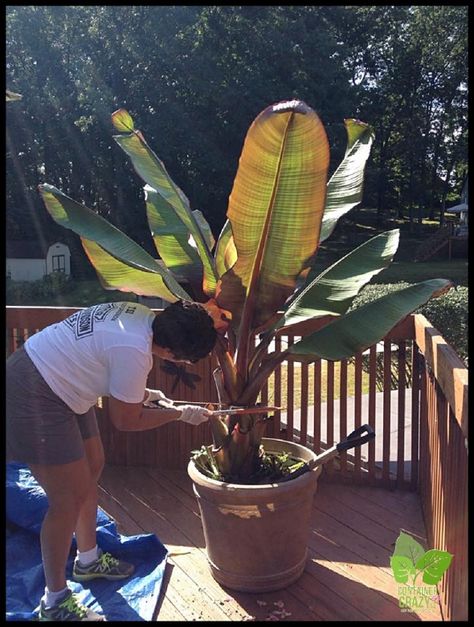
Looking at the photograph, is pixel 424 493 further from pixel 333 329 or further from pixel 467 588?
pixel 467 588

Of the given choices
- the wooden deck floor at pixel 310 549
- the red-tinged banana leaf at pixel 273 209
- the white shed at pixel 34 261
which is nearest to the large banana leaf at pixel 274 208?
the red-tinged banana leaf at pixel 273 209

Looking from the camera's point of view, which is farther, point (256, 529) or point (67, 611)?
point (256, 529)

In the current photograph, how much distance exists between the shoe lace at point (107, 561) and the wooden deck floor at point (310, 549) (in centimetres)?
25

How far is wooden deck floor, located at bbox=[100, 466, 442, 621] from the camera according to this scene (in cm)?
251

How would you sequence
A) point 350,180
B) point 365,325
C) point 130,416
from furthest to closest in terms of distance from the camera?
point 350,180
point 365,325
point 130,416

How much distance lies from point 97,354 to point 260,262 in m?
0.75

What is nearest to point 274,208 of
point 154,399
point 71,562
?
point 154,399

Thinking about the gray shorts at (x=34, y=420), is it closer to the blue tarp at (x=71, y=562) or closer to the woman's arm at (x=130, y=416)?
the woman's arm at (x=130, y=416)

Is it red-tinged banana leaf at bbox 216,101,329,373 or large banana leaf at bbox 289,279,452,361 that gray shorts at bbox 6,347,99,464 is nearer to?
red-tinged banana leaf at bbox 216,101,329,373

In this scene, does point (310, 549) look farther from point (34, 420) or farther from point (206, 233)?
point (206, 233)

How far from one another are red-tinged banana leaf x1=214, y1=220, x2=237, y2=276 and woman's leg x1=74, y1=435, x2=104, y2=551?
971mm

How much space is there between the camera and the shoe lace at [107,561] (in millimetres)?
2764

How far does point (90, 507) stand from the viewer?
106 inches

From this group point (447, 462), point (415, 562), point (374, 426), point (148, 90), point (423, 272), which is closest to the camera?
point (447, 462)
